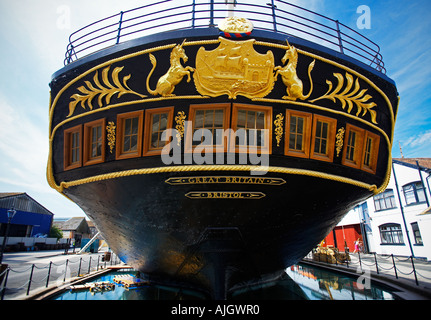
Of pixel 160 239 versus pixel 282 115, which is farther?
pixel 160 239

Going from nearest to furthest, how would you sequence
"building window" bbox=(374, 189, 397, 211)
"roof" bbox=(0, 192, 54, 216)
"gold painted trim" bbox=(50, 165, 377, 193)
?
"gold painted trim" bbox=(50, 165, 377, 193)
"building window" bbox=(374, 189, 397, 211)
"roof" bbox=(0, 192, 54, 216)

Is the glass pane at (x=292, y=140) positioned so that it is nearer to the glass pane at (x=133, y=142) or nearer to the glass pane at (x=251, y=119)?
the glass pane at (x=251, y=119)

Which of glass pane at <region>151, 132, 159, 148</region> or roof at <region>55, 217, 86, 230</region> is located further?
roof at <region>55, 217, 86, 230</region>

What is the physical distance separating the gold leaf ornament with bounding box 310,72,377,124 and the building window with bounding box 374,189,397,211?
52.6 ft

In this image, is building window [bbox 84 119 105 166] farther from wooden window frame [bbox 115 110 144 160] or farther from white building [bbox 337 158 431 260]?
white building [bbox 337 158 431 260]

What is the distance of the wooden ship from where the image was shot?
4125 mm

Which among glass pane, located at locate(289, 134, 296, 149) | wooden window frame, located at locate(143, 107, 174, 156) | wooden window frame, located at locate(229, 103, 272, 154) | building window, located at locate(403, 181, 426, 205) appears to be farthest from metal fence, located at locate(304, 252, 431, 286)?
wooden window frame, located at locate(143, 107, 174, 156)

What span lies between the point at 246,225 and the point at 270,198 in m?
0.71

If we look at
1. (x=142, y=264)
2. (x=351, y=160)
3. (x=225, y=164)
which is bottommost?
(x=142, y=264)

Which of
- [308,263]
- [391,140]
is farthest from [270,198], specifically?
[308,263]

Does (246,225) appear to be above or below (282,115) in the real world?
below

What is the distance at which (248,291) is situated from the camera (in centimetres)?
610
